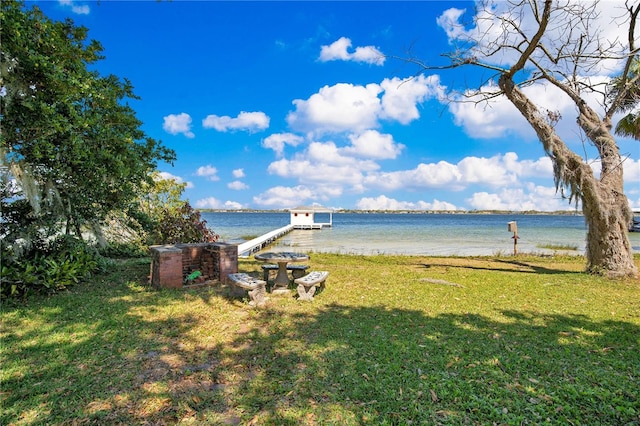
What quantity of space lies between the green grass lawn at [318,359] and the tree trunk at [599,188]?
2.32 m

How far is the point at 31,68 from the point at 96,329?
4.13m

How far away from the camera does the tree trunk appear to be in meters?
8.37

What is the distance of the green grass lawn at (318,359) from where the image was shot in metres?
2.86

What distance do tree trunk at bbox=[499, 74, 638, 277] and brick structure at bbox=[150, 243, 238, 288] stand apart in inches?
327

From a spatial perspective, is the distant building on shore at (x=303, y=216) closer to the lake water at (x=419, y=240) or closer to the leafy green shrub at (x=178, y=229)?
the lake water at (x=419, y=240)

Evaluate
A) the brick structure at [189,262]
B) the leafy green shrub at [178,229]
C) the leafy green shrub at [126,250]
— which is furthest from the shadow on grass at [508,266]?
the leafy green shrub at [126,250]

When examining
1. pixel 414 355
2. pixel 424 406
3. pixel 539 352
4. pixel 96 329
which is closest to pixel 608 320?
pixel 539 352

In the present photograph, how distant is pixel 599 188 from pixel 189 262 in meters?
10.2

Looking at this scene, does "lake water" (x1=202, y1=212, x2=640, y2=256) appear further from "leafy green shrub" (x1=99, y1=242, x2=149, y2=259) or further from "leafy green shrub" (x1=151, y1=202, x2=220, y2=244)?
"leafy green shrub" (x1=99, y1=242, x2=149, y2=259)

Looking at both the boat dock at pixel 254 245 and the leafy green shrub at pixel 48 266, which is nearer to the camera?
the leafy green shrub at pixel 48 266

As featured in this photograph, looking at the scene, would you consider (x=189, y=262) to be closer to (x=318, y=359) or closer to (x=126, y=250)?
(x=126, y=250)

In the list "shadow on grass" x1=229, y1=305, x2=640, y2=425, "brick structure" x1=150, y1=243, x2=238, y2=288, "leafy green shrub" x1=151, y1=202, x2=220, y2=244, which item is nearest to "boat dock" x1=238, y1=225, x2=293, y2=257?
"leafy green shrub" x1=151, y1=202, x2=220, y2=244

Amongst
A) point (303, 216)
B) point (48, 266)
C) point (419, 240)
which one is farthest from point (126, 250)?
point (303, 216)

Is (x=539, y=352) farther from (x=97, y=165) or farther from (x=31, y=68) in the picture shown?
(x=31, y=68)
